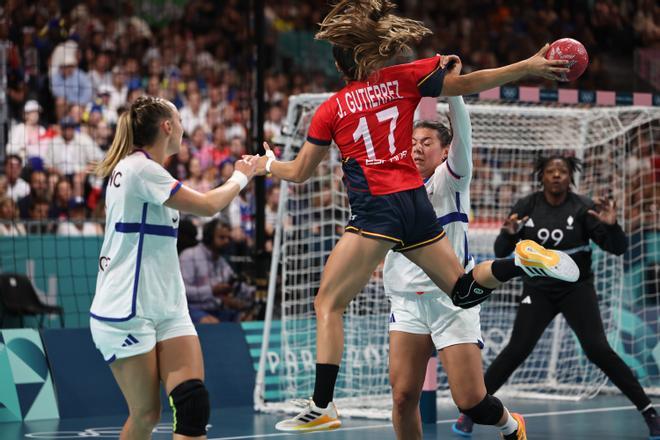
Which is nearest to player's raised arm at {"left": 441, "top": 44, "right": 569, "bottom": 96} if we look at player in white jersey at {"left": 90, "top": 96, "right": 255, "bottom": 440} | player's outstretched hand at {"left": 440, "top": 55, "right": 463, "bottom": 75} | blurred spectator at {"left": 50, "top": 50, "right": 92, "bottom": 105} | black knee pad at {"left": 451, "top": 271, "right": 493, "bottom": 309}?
player's outstretched hand at {"left": 440, "top": 55, "right": 463, "bottom": 75}

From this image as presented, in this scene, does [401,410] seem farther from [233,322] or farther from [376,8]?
[233,322]

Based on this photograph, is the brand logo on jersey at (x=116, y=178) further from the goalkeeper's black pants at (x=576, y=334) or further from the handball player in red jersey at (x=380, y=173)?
the goalkeeper's black pants at (x=576, y=334)

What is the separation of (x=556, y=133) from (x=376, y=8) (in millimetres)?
6222

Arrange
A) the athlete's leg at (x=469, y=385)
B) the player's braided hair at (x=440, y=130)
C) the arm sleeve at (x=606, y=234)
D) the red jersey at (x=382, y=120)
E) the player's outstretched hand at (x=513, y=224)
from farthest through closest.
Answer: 1. the arm sleeve at (x=606, y=234)
2. the player's outstretched hand at (x=513, y=224)
3. the player's braided hair at (x=440, y=130)
4. the athlete's leg at (x=469, y=385)
5. the red jersey at (x=382, y=120)

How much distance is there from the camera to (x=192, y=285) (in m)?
10.9

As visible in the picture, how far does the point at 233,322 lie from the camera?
10648mm

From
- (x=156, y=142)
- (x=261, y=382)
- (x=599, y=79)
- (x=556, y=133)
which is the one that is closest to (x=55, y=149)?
(x=261, y=382)

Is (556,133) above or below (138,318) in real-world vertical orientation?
above

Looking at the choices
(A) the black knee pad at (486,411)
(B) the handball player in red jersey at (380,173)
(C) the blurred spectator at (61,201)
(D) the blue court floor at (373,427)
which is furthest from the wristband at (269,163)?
(C) the blurred spectator at (61,201)

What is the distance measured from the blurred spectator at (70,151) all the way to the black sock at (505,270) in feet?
24.0

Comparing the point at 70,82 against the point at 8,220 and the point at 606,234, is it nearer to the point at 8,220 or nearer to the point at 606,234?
the point at 8,220

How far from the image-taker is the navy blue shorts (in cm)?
535

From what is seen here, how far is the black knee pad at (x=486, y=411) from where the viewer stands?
5943 mm

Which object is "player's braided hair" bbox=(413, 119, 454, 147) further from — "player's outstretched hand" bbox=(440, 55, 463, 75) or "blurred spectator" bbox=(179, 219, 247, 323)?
"blurred spectator" bbox=(179, 219, 247, 323)
